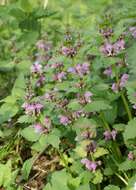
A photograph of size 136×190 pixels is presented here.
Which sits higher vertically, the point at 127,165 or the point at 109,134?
the point at 109,134

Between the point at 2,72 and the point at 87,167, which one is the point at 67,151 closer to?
the point at 87,167

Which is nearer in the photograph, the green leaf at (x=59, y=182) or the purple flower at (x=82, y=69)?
the green leaf at (x=59, y=182)

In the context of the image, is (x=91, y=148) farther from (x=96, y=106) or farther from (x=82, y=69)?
(x=82, y=69)

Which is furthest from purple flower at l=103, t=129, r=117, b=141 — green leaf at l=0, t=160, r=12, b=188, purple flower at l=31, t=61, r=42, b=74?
purple flower at l=31, t=61, r=42, b=74

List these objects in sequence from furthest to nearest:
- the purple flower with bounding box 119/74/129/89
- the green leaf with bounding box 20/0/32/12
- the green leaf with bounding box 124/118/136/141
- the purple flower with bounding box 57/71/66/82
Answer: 1. the green leaf with bounding box 20/0/32/12
2. the purple flower with bounding box 57/71/66/82
3. the purple flower with bounding box 119/74/129/89
4. the green leaf with bounding box 124/118/136/141

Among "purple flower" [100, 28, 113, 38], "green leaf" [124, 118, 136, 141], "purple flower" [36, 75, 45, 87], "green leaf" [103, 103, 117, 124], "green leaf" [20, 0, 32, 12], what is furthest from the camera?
"green leaf" [20, 0, 32, 12]

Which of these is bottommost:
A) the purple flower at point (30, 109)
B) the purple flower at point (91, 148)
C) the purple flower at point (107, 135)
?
the purple flower at point (91, 148)

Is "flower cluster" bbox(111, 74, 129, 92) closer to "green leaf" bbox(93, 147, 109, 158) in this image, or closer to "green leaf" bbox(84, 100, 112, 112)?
"green leaf" bbox(84, 100, 112, 112)

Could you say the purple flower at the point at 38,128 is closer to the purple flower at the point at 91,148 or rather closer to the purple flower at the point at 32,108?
the purple flower at the point at 32,108

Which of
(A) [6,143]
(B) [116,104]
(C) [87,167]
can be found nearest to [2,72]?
(A) [6,143]

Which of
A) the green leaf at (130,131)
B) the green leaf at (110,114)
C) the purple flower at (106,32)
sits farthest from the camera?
the green leaf at (110,114)

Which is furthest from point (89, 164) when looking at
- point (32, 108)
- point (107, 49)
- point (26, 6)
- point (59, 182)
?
point (26, 6)

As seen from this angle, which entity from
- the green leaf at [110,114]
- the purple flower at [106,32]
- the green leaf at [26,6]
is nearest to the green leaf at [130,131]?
the green leaf at [110,114]
